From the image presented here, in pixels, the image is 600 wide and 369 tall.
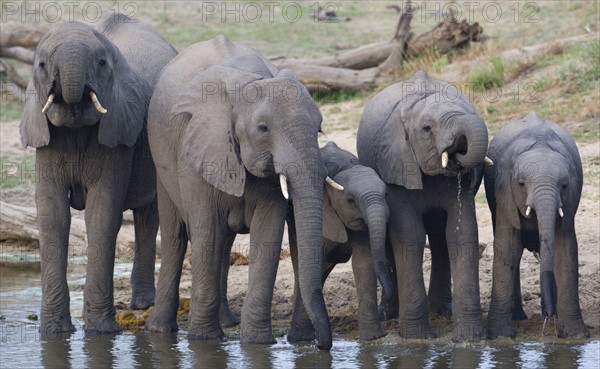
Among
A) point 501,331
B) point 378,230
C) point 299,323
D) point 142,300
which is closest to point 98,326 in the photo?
point 142,300

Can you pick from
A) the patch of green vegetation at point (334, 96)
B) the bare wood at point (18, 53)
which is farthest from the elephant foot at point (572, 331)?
the bare wood at point (18, 53)

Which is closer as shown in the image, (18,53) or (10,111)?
(10,111)

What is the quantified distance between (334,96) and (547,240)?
32.5 ft

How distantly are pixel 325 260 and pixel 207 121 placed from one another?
4.46 feet

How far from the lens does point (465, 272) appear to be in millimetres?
9680

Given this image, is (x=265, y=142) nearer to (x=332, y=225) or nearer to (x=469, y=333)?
(x=332, y=225)

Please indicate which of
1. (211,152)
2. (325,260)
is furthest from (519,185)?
(211,152)

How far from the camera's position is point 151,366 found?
8938mm

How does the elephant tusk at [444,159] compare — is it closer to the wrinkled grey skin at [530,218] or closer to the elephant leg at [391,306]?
the wrinkled grey skin at [530,218]

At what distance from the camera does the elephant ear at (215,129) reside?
909 cm

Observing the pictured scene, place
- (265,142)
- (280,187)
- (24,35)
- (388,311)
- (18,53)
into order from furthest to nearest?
(18,53) → (24,35) → (388,311) → (280,187) → (265,142)

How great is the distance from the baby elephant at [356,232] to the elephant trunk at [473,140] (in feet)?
1.92

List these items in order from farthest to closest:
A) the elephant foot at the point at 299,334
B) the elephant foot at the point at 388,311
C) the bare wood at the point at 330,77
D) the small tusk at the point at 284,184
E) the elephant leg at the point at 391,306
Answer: the bare wood at the point at 330,77 < the elephant foot at the point at 388,311 < the elephant leg at the point at 391,306 < the elephant foot at the point at 299,334 < the small tusk at the point at 284,184

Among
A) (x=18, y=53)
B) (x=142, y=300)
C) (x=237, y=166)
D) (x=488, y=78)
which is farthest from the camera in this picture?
(x=18, y=53)
